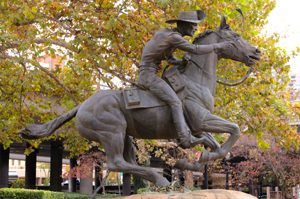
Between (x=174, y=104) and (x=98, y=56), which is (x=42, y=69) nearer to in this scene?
(x=98, y=56)

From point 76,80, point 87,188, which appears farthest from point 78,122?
point 87,188

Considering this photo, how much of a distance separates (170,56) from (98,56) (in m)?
3.59

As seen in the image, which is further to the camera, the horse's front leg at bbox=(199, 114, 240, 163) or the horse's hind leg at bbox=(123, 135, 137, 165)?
the horse's hind leg at bbox=(123, 135, 137, 165)

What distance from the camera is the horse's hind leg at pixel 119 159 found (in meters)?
6.80

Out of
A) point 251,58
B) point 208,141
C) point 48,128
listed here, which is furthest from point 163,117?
point 48,128

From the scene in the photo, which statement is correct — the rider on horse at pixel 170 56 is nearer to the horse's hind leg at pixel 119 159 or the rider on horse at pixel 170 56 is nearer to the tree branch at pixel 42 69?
the horse's hind leg at pixel 119 159

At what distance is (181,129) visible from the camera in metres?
6.52

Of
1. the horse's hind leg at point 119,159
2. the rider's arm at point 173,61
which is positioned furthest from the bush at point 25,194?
the rider's arm at point 173,61

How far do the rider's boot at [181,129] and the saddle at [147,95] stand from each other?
0.88 feet

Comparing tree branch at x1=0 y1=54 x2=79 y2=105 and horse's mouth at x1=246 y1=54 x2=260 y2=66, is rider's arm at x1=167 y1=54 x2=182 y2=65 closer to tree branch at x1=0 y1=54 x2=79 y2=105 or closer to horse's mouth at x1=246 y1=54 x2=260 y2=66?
horse's mouth at x1=246 y1=54 x2=260 y2=66

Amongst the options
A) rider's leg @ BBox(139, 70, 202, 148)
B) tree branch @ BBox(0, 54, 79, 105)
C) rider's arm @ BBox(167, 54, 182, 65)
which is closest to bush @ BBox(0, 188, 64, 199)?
tree branch @ BBox(0, 54, 79, 105)

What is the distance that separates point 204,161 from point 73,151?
8.21 m

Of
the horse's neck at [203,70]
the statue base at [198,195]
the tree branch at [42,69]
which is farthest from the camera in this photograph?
the tree branch at [42,69]

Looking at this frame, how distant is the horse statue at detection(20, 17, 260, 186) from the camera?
6.70 m
